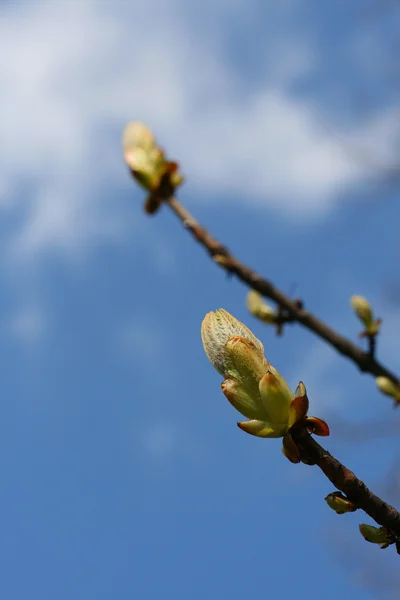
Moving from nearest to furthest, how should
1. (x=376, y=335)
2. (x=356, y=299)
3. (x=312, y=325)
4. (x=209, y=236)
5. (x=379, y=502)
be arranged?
(x=379, y=502), (x=209, y=236), (x=312, y=325), (x=376, y=335), (x=356, y=299)

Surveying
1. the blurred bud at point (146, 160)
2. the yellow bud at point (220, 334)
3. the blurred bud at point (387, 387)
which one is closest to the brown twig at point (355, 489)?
the yellow bud at point (220, 334)

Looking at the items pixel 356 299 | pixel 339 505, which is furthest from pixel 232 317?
pixel 356 299

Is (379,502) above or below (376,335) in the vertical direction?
below

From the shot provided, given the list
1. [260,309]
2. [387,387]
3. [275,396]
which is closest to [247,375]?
[275,396]

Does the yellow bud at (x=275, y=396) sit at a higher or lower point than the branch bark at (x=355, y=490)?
higher

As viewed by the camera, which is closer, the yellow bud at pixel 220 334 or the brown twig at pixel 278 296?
the yellow bud at pixel 220 334

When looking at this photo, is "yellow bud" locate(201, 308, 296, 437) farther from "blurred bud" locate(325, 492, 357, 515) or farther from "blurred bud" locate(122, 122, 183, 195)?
"blurred bud" locate(122, 122, 183, 195)

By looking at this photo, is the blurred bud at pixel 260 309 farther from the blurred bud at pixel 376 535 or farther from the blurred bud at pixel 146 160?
the blurred bud at pixel 376 535

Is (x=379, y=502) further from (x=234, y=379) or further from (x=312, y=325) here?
(x=312, y=325)
